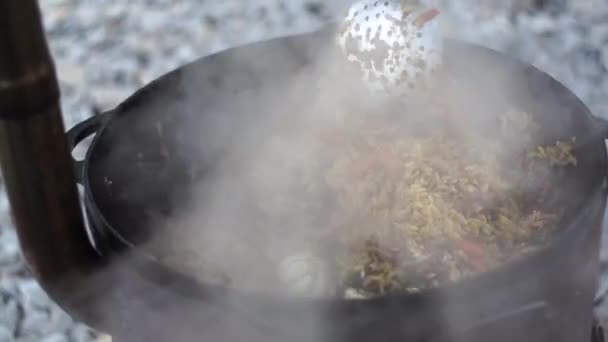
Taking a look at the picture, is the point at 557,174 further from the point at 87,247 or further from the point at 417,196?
the point at 87,247

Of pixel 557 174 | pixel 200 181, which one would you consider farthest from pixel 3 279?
pixel 557 174

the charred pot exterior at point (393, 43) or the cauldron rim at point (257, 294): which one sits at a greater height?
the charred pot exterior at point (393, 43)

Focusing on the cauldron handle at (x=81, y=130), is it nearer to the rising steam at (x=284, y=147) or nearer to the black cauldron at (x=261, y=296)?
the black cauldron at (x=261, y=296)

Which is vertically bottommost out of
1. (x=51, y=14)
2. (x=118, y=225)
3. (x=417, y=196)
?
(x=118, y=225)

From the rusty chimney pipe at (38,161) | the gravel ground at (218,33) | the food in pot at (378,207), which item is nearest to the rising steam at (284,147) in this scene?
the food in pot at (378,207)

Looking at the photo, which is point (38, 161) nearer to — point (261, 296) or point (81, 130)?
point (261, 296)

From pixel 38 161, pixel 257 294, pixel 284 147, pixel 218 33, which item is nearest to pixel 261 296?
pixel 257 294
